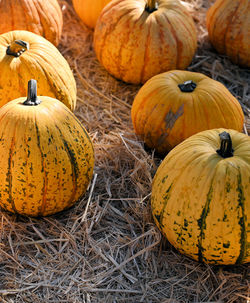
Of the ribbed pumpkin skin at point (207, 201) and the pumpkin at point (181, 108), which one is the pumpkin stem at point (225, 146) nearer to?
the ribbed pumpkin skin at point (207, 201)

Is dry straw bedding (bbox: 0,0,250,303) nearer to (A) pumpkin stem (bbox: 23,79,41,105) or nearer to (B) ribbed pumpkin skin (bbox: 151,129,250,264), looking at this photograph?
(B) ribbed pumpkin skin (bbox: 151,129,250,264)

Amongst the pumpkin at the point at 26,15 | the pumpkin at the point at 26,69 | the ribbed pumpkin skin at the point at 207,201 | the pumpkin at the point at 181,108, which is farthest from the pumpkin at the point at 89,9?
the ribbed pumpkin skin at the point at 207,201

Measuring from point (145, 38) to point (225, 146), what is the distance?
174 centimetres

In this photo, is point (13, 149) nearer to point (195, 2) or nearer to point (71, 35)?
point (71, 35)

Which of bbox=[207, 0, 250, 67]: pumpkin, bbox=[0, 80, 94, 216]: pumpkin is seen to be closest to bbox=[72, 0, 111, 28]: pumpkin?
bbox=[207, 0, 250, 67]: pumpkin

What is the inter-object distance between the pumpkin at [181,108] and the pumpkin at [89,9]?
62.7 inches

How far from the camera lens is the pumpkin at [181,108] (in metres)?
3.24

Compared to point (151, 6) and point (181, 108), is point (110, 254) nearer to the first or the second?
point (181, 108)

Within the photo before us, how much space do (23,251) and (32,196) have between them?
327 millimetres

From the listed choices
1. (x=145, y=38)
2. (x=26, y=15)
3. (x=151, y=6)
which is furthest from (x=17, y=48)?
(x=151, y=6)

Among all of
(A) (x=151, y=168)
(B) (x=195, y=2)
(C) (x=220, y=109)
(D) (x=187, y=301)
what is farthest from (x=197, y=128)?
(B) (x=195, y=2)

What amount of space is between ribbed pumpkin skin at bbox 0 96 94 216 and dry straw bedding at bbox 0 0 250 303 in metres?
0.20

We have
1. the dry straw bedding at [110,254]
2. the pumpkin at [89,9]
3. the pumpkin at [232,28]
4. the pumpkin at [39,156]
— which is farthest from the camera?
the pumpkin at [89,9]

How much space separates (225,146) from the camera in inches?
99.0
